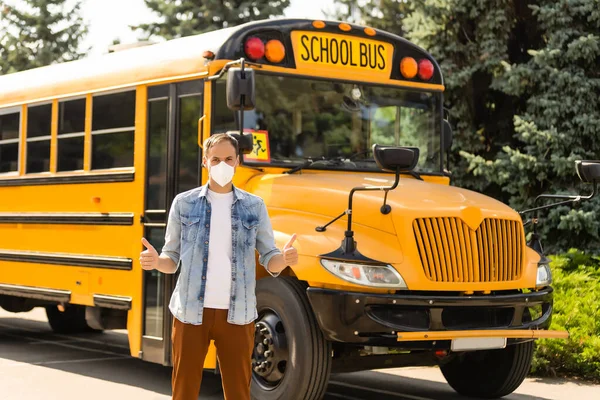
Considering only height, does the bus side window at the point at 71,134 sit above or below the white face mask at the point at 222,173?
above

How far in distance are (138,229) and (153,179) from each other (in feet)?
1.17

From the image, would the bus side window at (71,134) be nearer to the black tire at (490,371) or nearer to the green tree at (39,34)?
the black tire at (490,371)

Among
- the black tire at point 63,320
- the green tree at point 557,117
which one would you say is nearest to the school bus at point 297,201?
the black tire at point 63,320

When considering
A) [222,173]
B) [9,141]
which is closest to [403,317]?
[222,173]

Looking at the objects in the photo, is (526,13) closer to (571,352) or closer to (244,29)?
(571,352)

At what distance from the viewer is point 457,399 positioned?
23.2ft

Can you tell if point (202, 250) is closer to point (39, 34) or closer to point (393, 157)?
point (393, 157)

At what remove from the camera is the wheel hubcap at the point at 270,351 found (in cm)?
601

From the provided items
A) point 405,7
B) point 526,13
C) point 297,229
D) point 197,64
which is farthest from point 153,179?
point 405,7

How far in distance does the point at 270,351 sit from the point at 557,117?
336 inches

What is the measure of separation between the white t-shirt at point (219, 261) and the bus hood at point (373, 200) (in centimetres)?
170

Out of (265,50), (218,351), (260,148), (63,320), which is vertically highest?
(265,50)

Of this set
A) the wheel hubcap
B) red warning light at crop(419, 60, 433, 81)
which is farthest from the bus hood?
red warning light at crop(419, 60, 433, 81)

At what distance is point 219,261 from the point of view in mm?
4383
